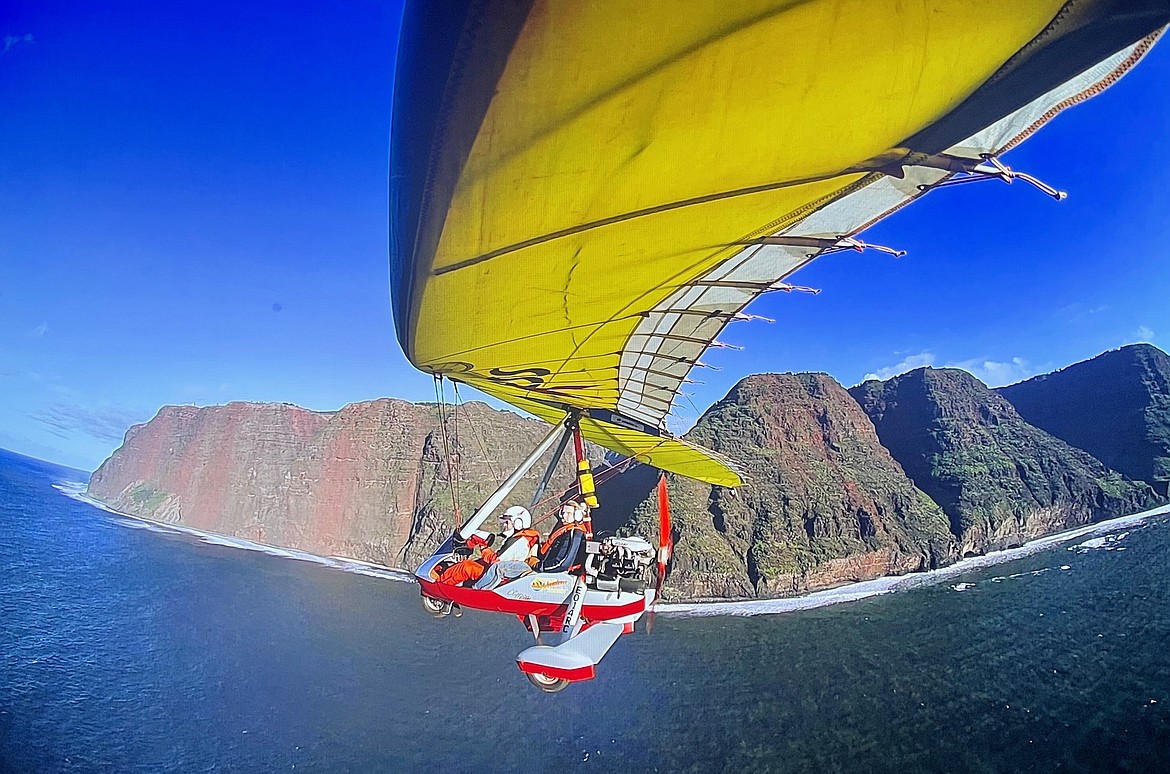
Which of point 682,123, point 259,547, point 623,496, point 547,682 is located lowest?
point 259,547

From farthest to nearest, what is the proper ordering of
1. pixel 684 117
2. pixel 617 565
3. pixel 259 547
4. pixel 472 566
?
pixel 259 547 → pixel 472 566 → pixel 617 565 → pixel 684 117

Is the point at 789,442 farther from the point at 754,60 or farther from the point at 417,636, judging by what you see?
the point at 754,60

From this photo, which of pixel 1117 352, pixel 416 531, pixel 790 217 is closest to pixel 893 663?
pixel 790 217

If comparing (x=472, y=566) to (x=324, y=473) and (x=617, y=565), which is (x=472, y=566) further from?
(x=324, y=473)

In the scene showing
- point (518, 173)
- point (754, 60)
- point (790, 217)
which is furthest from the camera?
point (790, 217)

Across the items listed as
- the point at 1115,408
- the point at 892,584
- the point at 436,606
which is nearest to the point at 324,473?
the point at 892,584

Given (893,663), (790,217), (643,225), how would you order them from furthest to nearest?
(893,663), (790,217), (643,225)
